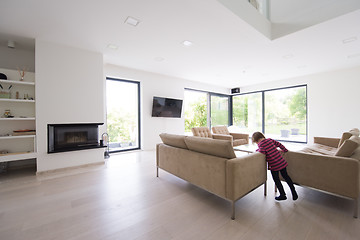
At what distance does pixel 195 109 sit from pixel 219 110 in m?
1.61

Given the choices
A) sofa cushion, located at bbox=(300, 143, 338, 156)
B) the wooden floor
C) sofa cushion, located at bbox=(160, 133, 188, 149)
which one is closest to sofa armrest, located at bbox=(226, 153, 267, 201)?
the wooden floor

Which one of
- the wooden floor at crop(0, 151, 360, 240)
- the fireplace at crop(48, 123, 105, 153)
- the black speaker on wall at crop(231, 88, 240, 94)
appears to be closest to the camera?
the wooden floor at crop(0, 151, 360, 240)

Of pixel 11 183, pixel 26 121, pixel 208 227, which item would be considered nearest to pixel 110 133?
pixel 26 121

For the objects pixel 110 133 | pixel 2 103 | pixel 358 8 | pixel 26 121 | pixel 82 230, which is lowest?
pixel 82 230

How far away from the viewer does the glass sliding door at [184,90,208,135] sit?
6750mm

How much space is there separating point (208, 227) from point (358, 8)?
363 cm

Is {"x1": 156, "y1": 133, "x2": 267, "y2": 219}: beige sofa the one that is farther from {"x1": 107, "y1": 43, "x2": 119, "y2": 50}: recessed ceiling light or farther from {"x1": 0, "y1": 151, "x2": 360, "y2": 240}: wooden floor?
{"x1": 107, "y1": 43, "x2": 119, "y2": 50}: recessed ceiling light

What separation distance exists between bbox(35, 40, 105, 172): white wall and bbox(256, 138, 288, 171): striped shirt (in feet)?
11.8

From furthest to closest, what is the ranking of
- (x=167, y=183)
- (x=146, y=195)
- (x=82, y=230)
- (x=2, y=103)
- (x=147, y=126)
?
(x=147, y=126)
(x=2, y=103)
(x=167, y=183)
(x=146, y=195)
(x=82, y=230)

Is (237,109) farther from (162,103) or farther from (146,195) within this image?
(146,195)

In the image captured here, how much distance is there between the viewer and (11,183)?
8.86 feet

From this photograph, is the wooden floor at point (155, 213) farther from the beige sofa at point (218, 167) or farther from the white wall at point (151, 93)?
the white wall at point (151, 93)

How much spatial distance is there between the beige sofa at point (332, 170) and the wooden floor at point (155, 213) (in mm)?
260

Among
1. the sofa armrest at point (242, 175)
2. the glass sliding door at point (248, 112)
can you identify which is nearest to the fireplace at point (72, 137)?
the sofa armrest at point (242, 175)
